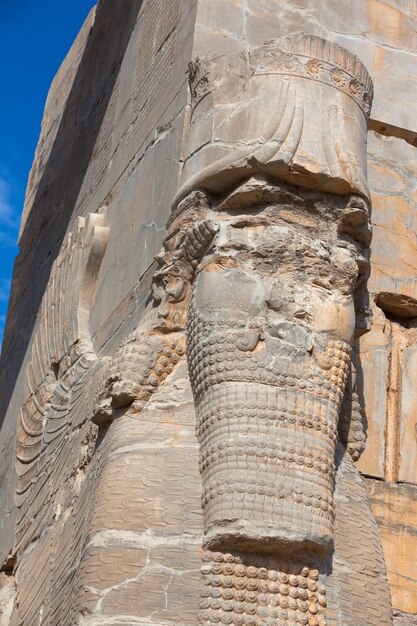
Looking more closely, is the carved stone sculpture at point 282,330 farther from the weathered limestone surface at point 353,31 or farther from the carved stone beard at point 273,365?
the weathered limestone surface at point 353,31

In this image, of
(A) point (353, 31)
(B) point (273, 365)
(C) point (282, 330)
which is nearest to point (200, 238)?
(C) point (282, 330)

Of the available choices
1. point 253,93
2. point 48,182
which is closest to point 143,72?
point 253,93

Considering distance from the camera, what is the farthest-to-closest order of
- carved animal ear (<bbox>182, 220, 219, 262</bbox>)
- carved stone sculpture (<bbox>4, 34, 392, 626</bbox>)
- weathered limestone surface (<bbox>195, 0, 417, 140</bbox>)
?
weathered limestone surface (<bbox>195, 0, 417, 140</bbox>), carved animal ear (<bbox>182, 220, 219, 262</bbox>), carved stone sculpture (<bbox>4, 34, 392, 626</bbox>)

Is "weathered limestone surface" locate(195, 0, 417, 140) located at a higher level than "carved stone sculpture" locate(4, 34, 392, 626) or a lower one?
higher

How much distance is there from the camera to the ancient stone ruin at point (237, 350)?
4684 mm

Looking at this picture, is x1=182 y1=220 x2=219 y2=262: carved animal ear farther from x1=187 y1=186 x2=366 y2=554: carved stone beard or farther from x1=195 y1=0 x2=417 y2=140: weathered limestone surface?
x1=195 y1=0 x2=417 y2=140: weathered limestone surface

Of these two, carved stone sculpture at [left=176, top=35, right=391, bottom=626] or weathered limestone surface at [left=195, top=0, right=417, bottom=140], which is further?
weathered limestone surface at [left=195, top=0, right=417, bottom=140]

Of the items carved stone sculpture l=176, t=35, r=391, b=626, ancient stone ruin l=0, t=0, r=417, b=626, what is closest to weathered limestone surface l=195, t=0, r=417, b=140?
ancient stone ruin l=0, t=0, r=417, b=626

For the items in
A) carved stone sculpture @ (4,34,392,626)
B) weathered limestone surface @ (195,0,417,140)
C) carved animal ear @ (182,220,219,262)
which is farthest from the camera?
weathered limestone surface @ (195,0,417,140)

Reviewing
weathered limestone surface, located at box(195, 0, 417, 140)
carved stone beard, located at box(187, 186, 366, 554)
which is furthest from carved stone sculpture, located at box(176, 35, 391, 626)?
weathered limestone surface, located at box(195, 0, 417, 140)

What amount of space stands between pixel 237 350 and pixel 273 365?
0.48 feet

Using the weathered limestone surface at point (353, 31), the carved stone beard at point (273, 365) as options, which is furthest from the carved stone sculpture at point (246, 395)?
the weathered limestone surface at point (353, 31)

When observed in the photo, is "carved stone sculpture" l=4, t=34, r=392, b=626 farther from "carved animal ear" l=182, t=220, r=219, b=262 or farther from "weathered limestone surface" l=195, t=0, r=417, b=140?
"weathered limestone surface" l=195, t=0, r=417, b=140

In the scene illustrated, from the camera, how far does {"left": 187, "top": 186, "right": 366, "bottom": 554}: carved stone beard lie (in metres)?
4.66
